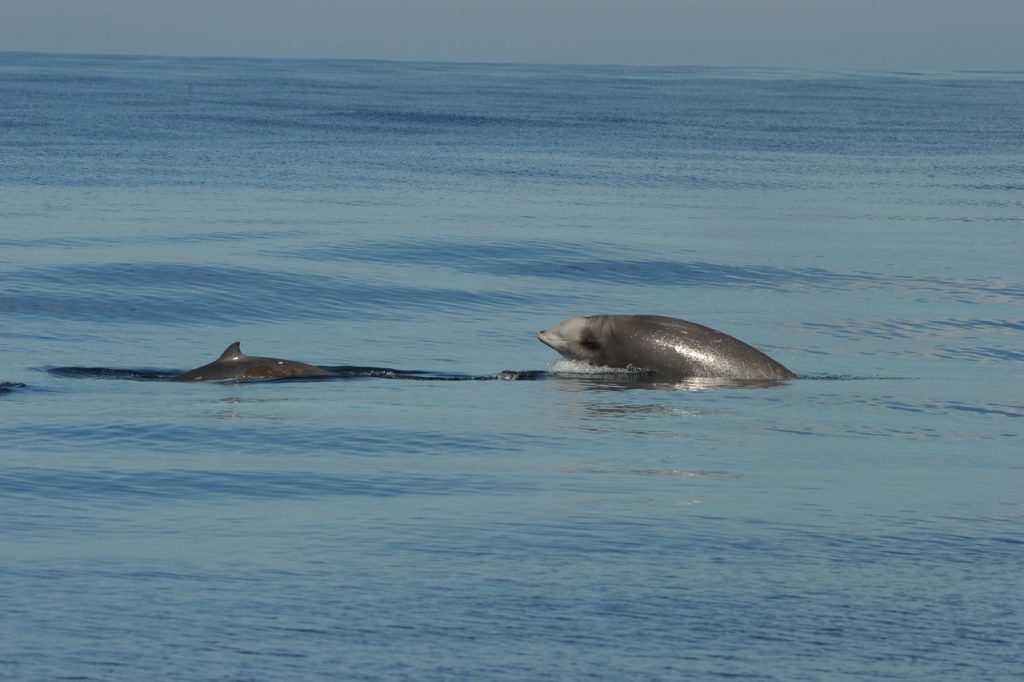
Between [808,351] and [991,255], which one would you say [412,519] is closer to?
[808,351]

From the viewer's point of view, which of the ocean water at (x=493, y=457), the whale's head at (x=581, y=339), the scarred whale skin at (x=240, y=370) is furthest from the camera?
the whale's head at (x=581, y=339)

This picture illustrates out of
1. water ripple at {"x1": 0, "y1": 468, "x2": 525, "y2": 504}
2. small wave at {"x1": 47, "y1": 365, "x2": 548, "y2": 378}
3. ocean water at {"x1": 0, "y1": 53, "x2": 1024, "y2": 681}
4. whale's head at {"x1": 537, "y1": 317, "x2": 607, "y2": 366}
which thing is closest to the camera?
ocean water at {"x1": 0, "y1": 53, "x2": 1024, "y2": 681}

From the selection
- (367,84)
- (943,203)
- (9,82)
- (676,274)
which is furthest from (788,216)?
(367,84)

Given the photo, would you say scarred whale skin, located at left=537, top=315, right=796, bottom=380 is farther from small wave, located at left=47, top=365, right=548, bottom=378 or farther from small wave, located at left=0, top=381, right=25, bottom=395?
small wave, located at left=0, top=381, right=25, bottom=395

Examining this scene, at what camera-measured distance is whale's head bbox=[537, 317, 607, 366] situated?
19.1 m

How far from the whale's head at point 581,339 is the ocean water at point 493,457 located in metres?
0.27

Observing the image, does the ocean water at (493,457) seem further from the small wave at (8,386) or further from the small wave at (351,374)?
the small wave at (8,386)

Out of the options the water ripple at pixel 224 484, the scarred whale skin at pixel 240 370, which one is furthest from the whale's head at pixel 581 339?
the water ripple at pixel 224 484

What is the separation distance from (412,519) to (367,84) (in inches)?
6794

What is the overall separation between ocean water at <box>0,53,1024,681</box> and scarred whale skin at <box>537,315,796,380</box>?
38 cm

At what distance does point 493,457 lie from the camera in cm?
1452

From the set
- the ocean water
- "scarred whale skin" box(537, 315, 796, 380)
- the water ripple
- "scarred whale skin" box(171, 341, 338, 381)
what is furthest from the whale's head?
the water ripple

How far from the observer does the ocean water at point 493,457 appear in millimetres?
9109

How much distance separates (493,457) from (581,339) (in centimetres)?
486
